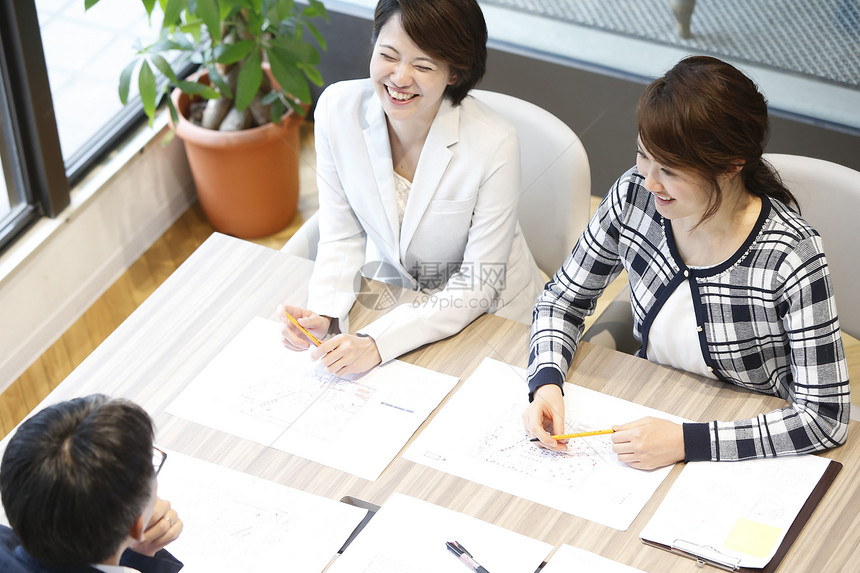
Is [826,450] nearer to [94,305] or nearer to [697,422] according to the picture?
[697,422]

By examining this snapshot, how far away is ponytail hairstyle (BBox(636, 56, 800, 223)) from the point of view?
5.11ft

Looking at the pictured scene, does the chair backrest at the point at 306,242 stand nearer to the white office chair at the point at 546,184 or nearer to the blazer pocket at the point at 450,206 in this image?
the white office chair at the point at 546,184

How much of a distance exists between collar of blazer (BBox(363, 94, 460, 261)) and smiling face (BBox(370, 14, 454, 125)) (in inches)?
2.4

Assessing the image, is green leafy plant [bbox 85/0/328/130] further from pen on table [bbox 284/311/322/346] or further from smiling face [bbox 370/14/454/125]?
pen on table [bbox 284/311/322/346]

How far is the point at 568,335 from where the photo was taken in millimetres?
1856

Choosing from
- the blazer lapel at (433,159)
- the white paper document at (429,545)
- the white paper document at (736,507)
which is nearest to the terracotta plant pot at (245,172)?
the blazer lapel at (433,159)

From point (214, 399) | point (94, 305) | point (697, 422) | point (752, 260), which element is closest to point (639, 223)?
point (752, 260)

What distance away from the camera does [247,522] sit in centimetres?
157

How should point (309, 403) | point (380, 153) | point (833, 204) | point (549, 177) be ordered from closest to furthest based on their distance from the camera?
point (309, 403) → point (833, 204) → point (380, 153) → point (549, 177)

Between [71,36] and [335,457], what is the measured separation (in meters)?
2.12

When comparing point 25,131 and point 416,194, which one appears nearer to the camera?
point 416,194

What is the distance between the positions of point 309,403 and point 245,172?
161cm

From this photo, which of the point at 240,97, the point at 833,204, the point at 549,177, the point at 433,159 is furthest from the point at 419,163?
the point at 240,97

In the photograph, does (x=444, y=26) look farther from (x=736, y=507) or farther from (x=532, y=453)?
(x=736, y=507)
